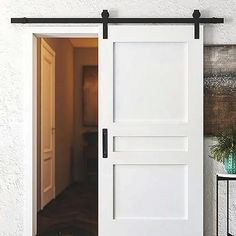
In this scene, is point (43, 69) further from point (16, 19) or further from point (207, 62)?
point (207, 62)

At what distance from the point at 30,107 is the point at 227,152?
6.17 ft

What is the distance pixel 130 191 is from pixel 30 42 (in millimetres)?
1712

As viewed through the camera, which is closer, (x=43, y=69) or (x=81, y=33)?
(x=81, y=33)

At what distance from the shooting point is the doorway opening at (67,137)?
19.5 ft

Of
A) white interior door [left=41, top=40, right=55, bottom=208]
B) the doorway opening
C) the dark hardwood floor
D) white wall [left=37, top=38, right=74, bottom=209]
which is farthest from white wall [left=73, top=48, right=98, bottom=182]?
white interior door [left=41, top=40, right=55, bottom=208]

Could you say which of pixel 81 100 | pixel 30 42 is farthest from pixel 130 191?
pixel 81 100

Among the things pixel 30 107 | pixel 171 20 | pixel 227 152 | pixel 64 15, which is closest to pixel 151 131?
pixel 227 152

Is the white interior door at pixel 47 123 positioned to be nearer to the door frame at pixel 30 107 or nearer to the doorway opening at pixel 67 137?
the doorway opening at pixel 67 137

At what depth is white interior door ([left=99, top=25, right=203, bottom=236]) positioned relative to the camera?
14.7 ft

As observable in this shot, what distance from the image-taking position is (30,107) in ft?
14.9

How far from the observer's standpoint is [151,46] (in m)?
4.54

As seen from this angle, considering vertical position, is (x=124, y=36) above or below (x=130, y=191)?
above

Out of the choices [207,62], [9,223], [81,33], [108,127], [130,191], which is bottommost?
[9,223]

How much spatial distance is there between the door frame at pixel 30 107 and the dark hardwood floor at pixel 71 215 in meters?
0.52
